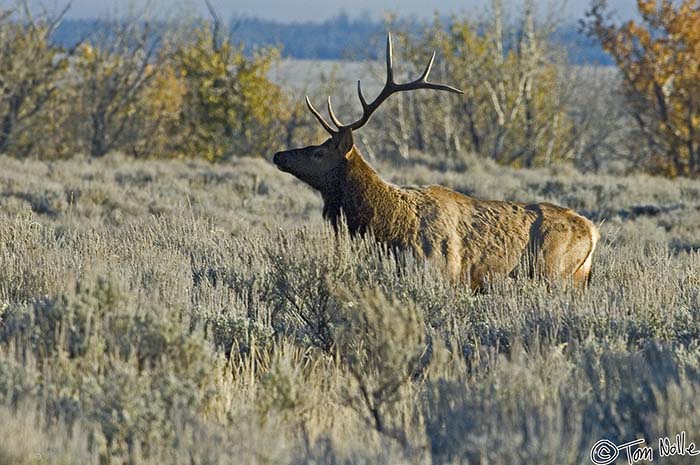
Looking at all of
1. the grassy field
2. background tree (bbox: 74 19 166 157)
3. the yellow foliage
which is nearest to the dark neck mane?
the grassy field

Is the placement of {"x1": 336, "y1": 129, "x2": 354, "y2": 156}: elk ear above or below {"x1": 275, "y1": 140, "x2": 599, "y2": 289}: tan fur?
above

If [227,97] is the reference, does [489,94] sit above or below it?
above

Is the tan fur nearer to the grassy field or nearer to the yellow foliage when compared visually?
the grassy field

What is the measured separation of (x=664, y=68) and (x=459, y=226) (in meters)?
23.0

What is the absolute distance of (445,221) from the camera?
8273 millimetres

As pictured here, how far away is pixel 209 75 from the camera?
35.0 metres

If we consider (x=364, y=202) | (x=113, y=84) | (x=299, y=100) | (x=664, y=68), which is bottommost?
(x=299, y=100)

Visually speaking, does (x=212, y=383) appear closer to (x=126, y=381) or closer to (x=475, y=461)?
(x=126, y=381)

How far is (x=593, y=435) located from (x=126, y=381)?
1995mm

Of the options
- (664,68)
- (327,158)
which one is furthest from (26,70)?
(327,158)

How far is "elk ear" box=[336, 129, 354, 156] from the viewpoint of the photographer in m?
8.59

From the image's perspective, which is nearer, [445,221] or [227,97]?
[445,221]

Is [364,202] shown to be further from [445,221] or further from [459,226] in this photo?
[459,226]

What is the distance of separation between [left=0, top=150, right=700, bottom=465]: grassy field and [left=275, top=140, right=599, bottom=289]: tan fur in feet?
1.35
